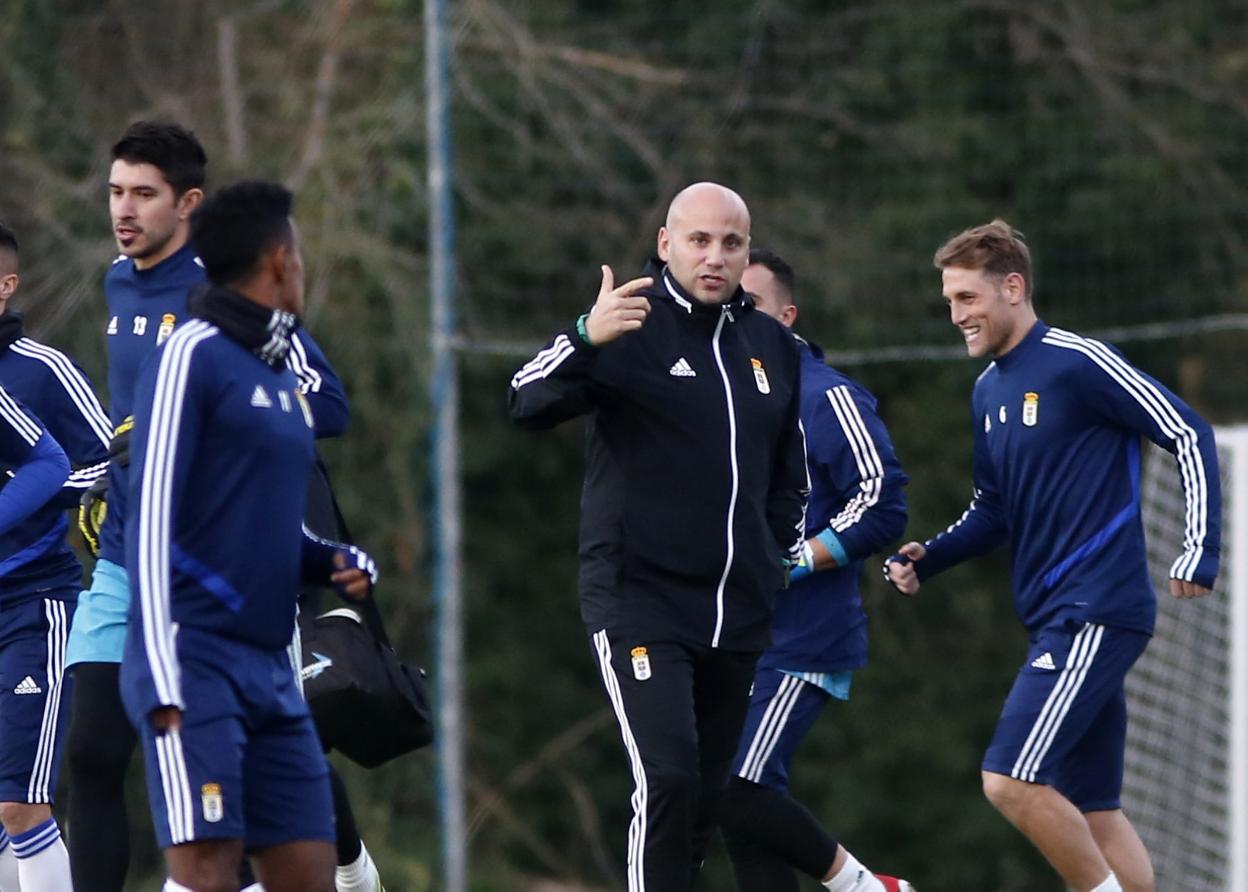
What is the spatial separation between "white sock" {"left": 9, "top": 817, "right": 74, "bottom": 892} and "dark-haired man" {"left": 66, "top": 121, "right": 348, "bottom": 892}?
0.54m

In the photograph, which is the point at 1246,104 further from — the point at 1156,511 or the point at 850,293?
the point at 1156,511

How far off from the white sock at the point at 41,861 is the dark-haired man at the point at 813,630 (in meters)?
2.01

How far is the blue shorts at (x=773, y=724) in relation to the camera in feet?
23.5

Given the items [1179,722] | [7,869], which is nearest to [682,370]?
[7,869]

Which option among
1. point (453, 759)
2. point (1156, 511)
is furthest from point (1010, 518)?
point (453, 759)

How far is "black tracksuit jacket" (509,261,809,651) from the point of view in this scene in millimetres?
6152

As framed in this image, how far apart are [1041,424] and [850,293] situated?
291 inches

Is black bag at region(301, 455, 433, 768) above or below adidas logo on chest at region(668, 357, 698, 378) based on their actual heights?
below

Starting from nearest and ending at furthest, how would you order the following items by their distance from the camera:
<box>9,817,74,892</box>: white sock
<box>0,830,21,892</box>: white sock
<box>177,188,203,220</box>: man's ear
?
1. <box>177,188,203,220</box>: man's ear
2. <box>9,817,74,892</box>: white sock
3. <box>0,830,21,892</box>: white sock

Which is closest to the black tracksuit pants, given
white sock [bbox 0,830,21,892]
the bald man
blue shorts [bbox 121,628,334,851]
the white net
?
the bald man

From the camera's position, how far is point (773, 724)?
7180mm

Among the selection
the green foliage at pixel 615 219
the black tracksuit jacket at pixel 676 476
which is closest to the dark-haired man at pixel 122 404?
the black tracksuit jacket at pixel 676 476

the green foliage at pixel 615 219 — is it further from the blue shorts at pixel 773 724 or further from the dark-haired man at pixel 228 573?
the dark-haired man at pixel 228 573

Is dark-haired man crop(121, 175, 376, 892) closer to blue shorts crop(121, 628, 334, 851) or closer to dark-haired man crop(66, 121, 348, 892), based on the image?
blue shorts crop(121, 628, 334, 851)
